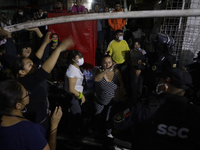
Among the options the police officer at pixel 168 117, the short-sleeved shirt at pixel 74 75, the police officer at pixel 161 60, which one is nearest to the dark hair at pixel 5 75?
the short-sleeved shirt at pixel 74 75

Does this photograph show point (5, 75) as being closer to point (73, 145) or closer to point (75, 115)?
point (75, 115)

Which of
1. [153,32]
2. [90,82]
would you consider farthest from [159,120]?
[153,32]

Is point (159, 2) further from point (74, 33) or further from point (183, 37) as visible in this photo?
point (74, 33)

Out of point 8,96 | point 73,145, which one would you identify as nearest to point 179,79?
point 8,96

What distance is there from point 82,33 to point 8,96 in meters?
4.56

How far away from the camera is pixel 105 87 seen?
3092 millimetres

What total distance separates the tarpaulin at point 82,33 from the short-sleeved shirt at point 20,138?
182 inches

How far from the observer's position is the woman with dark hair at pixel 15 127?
135 cm

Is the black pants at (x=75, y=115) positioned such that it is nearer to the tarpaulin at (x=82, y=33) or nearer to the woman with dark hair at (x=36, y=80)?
the woman with dark hair at (x=36, y=80)

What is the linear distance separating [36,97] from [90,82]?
333cm

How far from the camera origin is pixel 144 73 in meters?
A: 4.60

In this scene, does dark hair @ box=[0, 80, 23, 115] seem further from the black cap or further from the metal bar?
the black cap

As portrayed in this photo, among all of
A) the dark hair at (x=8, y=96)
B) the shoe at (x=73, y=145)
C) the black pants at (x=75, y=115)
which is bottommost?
the shoe at (x=73, y=145)

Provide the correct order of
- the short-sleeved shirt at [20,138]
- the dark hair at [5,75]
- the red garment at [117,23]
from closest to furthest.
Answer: the short-sleeved shirt at [20,138] → the dark hair at [5,75] → the red garment at [117,23]
